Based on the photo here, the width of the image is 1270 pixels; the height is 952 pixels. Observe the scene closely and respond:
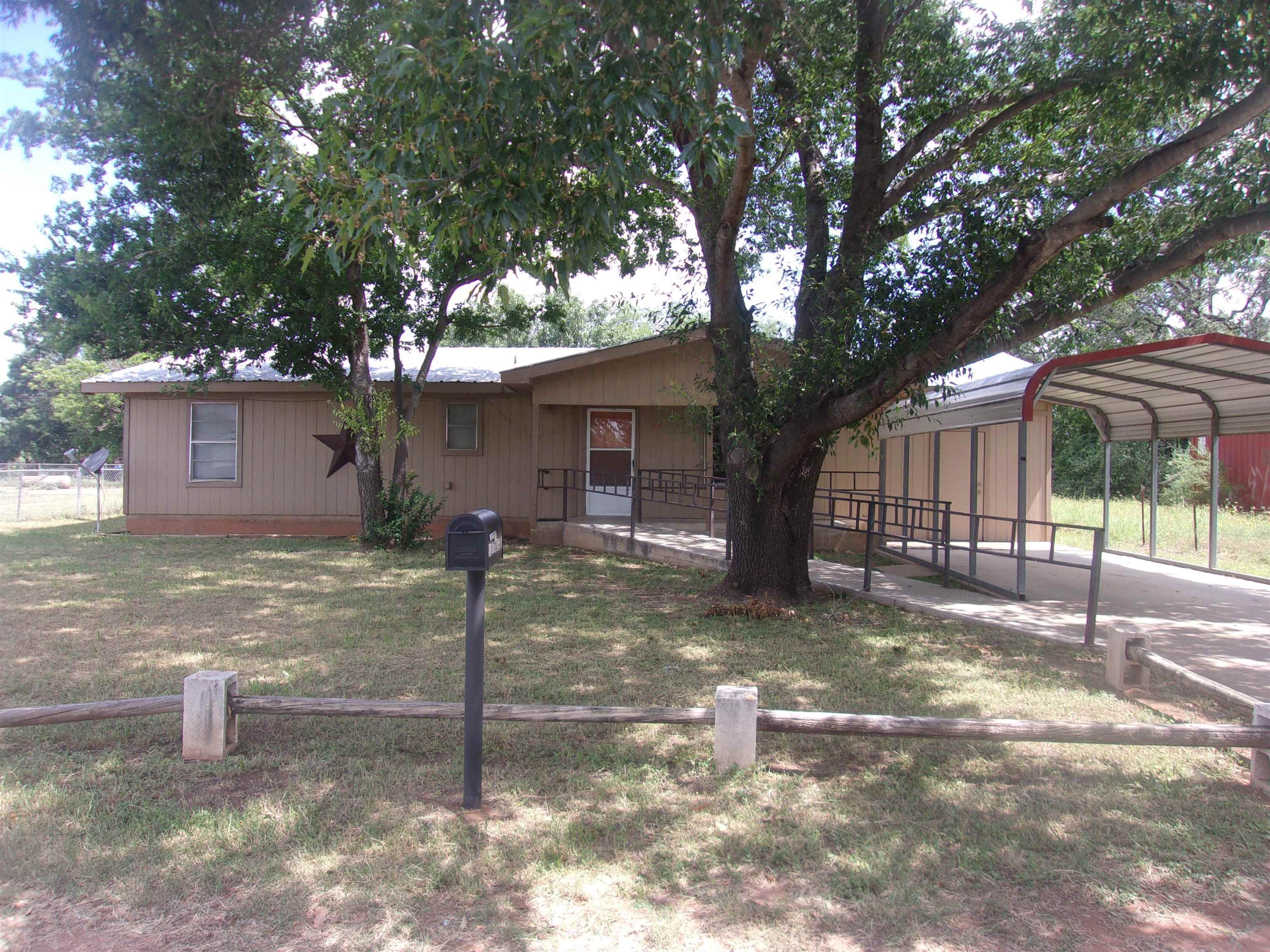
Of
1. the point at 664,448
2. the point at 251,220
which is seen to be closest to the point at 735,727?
the point at 251,220

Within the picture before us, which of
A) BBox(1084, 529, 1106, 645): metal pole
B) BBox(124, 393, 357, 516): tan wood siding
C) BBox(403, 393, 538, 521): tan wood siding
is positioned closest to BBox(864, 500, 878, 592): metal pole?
BBox(1084, 529, 1106, 645): metal pole

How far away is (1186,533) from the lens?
1591 centimetres

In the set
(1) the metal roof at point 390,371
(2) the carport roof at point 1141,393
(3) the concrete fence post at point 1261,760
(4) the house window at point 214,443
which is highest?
(1) the metal roof at point 390,371

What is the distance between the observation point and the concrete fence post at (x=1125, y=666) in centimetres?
570

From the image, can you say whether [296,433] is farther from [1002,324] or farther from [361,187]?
[1002,324]

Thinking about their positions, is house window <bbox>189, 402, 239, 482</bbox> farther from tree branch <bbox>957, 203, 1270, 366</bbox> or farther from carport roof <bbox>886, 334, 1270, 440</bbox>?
tree branch <bbox>957, 203, 1270, 366</bbox>

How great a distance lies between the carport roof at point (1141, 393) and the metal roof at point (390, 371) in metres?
6.04

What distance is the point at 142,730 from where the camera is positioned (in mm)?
4844

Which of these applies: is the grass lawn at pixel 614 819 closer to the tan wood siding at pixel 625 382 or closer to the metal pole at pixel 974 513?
the metal pole at pixel 974 513

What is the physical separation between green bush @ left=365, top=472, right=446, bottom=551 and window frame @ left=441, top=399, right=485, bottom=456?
205 cm

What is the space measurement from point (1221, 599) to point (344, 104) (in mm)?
9442

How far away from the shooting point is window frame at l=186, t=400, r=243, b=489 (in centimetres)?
1504

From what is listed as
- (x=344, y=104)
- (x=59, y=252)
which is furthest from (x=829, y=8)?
(x=59, y=252)

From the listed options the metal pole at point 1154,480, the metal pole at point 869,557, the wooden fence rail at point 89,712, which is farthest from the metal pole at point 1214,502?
the wooden fence rail at point 89,712
